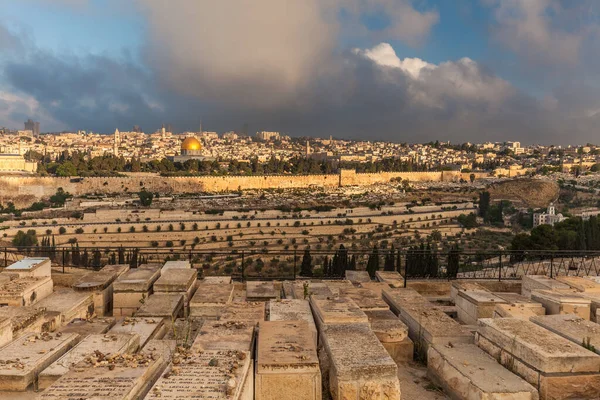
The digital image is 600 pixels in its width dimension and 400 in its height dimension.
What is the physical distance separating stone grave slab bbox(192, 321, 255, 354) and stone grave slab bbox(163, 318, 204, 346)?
1.33 feet

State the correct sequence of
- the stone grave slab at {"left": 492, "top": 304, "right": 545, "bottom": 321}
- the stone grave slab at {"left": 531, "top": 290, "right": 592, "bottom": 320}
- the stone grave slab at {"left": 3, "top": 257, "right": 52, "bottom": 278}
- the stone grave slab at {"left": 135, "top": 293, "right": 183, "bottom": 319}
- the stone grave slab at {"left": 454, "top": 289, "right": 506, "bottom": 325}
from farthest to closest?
the stone grave slab at {"left": 3, "top": 257, "right": 52, "bottom": 278}, the stone grave slab at {"left": 454, "top": 289, "right": 506, "bottom": 325}, the stone grave slab at {"left": 135, "top": 293, "right": 183, "bottom": 319}, the stone grave slab at {"left": 531, "top": 290, "right": 592, "bottom": 320}, the stone grave slab at {"left": 492, "top": 304, "right": 545, "bottom": 321}

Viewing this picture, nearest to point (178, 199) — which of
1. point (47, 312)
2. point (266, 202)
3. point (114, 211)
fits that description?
point (266, 202)

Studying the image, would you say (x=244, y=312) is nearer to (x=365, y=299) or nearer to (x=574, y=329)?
(x=365, y=299)

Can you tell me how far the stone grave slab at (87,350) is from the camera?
2.80m

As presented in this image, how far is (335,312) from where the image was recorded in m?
3.71

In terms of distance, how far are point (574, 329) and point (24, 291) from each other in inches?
183

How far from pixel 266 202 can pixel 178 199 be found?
708 cm

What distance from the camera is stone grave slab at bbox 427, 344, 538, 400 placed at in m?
2.64

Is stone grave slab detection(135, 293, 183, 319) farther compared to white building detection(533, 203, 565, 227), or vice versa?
white building detection(533, 203, 565, 227)

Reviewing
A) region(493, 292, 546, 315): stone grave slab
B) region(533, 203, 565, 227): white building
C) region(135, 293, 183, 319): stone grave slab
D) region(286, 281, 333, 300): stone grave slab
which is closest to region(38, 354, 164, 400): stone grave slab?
region(135, 293, 183, 319): stone grave slab

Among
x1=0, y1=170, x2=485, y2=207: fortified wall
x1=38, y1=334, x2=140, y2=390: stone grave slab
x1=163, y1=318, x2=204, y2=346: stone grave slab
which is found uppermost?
x1=0, y1=170, x2=485, y2=207: fortified wall

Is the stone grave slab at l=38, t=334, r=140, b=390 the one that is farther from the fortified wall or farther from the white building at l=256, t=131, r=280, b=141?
the white building at l=256, t=131, r=280, b=141

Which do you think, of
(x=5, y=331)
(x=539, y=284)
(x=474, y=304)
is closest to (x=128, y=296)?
(x=5, y=331)

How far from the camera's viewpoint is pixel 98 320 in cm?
419
